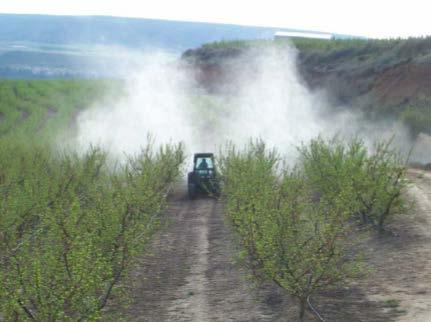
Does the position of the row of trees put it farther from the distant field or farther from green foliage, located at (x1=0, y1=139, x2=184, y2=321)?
the distant field

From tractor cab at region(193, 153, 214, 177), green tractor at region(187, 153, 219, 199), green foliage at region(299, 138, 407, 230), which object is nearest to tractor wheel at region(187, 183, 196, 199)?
green tractor at region(187, 153, 219, 199)

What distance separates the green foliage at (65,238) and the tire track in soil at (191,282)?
1259 millimetres

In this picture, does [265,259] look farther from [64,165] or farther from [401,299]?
[64,165]

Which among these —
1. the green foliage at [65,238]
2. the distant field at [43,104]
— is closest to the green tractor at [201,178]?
the green foliage at [65,238]

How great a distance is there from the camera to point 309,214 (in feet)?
59.5

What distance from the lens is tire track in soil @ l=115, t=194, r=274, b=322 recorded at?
1791 centimetres

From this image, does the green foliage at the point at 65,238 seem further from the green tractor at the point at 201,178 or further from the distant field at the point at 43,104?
the distant field at the point at 43,104

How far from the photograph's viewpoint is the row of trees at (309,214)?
640 inches

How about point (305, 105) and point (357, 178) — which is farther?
point (305, 105)

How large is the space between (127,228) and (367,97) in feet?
174

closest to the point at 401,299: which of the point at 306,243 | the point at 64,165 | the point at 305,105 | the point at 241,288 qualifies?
the point at 306,243

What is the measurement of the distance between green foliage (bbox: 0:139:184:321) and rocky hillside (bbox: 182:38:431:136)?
2973 cm

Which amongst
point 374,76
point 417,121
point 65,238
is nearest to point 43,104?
point 374,76

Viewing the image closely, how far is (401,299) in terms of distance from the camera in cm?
1777
